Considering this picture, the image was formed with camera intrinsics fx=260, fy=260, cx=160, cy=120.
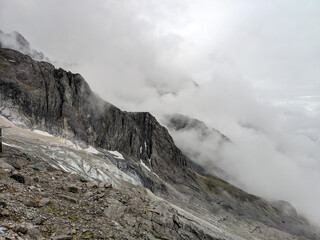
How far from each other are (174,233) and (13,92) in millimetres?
102710

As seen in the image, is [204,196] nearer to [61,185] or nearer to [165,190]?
[165,190]

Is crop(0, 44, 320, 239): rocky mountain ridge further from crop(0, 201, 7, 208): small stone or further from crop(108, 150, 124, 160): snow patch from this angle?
crop(0, 201, 7, 208): small stone

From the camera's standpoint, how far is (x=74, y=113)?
415ft

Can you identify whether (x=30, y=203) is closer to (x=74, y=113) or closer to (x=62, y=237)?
(x=62, y=237)

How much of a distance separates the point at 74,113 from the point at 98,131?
1598 centimetres

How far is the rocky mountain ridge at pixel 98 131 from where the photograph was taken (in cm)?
10694

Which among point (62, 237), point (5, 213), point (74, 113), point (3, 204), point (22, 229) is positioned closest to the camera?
point (22, 229)

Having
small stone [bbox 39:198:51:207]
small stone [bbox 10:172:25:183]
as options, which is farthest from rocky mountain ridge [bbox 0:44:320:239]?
small stone [bbox 39:198:51:207]

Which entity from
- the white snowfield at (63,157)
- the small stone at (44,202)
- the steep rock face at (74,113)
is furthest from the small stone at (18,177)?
the steep rock face at (74,113)

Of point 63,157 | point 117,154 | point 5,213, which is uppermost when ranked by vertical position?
point 117,154

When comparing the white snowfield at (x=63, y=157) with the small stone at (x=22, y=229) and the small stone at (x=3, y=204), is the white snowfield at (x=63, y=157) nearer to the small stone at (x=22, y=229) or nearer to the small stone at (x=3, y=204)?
the small stone at (x=3, y=204)

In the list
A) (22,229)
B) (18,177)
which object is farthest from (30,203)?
(18,177)

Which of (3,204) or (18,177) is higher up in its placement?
(18,177)

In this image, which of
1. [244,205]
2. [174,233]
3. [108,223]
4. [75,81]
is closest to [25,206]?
[108,223]
